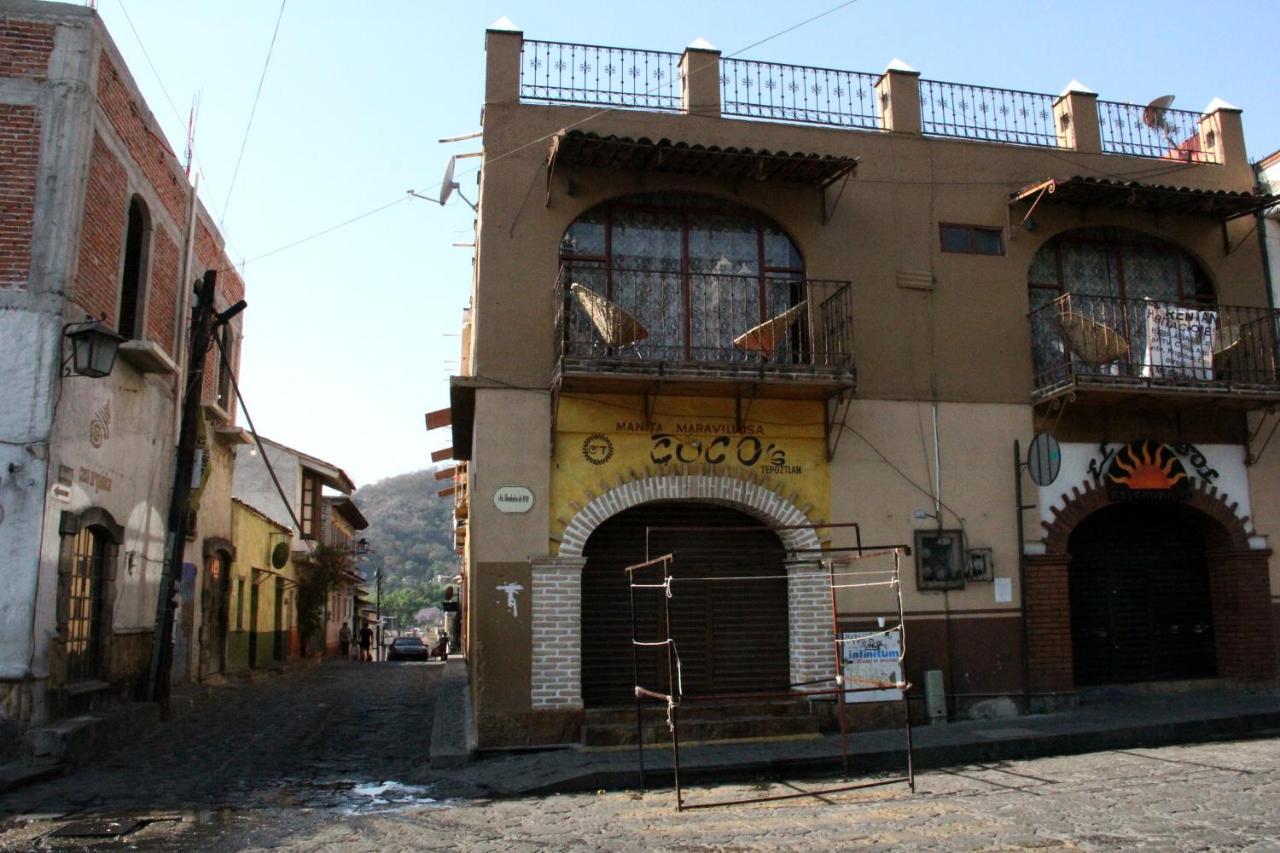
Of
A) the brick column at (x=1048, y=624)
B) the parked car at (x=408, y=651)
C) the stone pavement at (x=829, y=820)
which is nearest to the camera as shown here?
the stone pavement at (x=829, y=820)

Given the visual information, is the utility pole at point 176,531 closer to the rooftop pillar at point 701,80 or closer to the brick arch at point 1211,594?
the rooftop pillar at point 701,80

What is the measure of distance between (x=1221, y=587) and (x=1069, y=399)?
374 centimetres

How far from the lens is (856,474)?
488 inches

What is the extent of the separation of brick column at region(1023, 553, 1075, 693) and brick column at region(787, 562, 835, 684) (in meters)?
2.57

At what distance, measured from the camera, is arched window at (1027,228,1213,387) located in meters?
12.7

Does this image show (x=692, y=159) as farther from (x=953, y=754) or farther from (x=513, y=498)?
(x=953, y=754)

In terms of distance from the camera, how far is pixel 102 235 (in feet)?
40.0

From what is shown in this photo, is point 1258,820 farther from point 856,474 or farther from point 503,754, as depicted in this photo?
point 503,754

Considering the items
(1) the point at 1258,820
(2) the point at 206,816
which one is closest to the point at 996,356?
(1) the point at 1258,820

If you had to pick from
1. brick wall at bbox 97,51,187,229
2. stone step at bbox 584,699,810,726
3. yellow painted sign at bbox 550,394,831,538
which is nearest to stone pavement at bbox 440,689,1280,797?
stone step at bbox 584,699,810,726

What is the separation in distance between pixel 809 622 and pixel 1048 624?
10.1 feet

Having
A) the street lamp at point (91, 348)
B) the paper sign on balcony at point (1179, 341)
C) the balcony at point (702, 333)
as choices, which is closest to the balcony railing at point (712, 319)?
the balcony at point (702, 333)

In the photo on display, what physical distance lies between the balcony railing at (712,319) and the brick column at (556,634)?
2441 mm

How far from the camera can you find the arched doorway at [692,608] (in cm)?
1201
